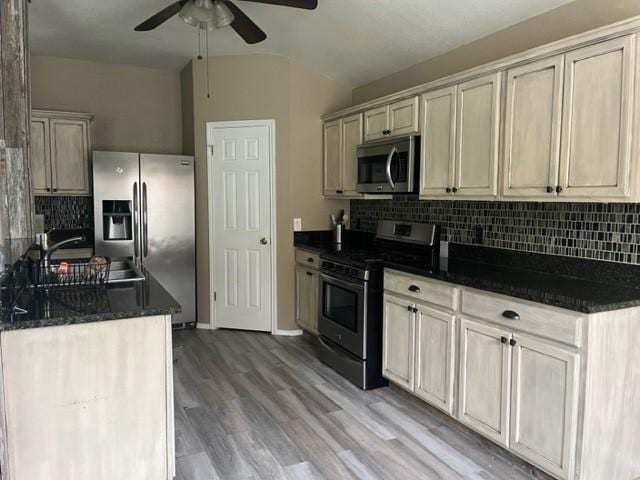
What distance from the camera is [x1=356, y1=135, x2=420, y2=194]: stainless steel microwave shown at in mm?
3426

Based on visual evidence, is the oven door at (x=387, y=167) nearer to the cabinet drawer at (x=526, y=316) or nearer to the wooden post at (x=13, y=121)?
the cabinet drawer at (x=526, y=316)

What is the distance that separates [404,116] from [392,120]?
0.47 ft

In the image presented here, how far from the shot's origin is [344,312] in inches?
142

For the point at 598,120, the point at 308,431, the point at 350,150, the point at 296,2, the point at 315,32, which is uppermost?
the point at 315,32

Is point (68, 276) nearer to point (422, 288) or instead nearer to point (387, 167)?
point (422, 288)

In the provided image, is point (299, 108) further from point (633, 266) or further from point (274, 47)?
point (633, 266)

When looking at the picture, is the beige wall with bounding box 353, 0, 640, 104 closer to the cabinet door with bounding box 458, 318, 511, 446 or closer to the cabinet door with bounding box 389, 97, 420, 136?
the cabinet door with bounding box 389, 97, 420, 136

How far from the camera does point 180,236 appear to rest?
4.74 metres

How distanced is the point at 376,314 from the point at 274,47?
266 centimetres

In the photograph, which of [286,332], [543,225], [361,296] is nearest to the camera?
[543,225]

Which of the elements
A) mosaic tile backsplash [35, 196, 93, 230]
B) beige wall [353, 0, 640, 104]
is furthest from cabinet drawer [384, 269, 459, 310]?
mosaic tile backsplash [35, 196, 93, 230]

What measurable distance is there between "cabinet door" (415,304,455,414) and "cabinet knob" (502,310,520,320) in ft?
1.29

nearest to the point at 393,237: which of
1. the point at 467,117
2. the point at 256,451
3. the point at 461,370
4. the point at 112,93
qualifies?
the point at 467,117

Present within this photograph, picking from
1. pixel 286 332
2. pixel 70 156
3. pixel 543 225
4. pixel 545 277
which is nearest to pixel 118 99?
pixel 70 156
